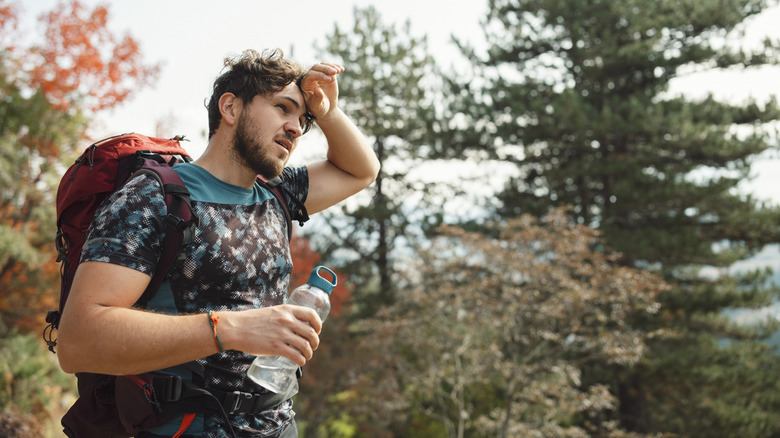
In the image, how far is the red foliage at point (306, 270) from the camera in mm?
13609

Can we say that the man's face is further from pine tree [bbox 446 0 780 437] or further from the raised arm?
pine tree [bbox 446 0 780 437]

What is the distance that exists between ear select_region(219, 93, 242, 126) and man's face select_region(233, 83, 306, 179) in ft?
0.06

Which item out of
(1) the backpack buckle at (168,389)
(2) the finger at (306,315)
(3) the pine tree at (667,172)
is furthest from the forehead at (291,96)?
(3) the pine tree at (667,172)

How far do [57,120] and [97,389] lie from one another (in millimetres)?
Result: 12507

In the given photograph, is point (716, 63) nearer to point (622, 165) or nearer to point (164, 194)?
point (622, 165)

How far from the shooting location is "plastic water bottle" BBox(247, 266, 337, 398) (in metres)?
1.46

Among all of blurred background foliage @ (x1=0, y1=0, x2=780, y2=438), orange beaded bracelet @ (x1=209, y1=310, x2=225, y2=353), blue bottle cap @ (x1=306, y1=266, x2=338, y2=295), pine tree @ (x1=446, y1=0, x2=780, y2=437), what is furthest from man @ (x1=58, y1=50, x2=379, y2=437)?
pine tree @ (x1=446, y1=0, x2=780, y2=437)

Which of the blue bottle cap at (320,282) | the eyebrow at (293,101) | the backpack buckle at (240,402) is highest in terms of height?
the eyebrow at (293,101)

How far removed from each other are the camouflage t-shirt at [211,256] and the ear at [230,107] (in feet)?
0.59

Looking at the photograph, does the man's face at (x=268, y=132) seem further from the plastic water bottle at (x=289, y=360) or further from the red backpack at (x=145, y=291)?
the plastic water bottle at (x=289, y=360)

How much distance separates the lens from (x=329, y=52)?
17.1 metres

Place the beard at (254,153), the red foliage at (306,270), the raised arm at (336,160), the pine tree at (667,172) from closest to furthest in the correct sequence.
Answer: the beard at (254,153) < the raised arm at (336,160) < the pine tree at (667,172) < the red foliage at (306,270)

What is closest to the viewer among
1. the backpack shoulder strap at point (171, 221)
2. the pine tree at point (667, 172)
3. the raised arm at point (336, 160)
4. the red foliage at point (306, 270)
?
the backpack shoulder strap at point (171, 221)

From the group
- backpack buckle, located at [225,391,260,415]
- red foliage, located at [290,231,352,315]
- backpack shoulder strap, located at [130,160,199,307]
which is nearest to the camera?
backpack shoulder strap, located at [130,160,199,307]
